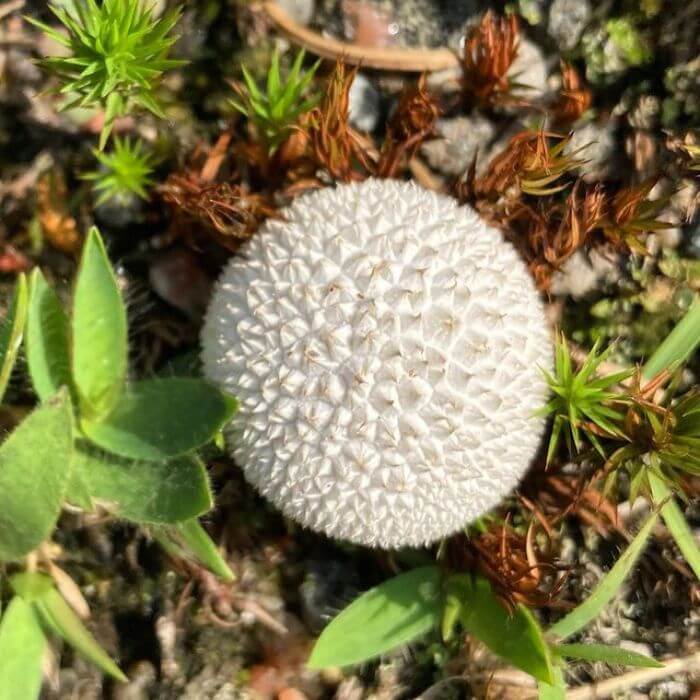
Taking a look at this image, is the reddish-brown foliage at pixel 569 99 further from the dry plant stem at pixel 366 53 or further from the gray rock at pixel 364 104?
the gray rock at pixel 364 104

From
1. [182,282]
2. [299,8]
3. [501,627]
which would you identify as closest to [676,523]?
[501,627]

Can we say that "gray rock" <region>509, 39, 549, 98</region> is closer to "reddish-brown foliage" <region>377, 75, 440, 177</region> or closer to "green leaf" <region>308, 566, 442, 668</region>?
"reddish-brown foliage" <region>377, 75, 440, 177</region>

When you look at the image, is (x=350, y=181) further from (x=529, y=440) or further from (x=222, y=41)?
(x=529, y=440)

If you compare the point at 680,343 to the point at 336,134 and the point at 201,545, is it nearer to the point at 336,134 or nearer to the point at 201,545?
the point at 336,134

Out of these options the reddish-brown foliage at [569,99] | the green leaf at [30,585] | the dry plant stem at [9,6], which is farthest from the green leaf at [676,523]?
the dry plant stem at [9,6]

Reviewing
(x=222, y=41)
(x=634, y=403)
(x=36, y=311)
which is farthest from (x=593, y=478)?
(x=222, y=41)

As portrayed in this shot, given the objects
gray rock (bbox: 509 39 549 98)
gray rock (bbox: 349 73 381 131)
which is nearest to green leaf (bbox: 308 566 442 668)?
gray rock (bbox: 349 73 381 131)
